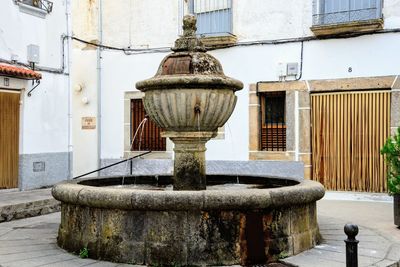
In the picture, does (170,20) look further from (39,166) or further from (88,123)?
(39,166)

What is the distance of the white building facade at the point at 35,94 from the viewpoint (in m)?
10.6

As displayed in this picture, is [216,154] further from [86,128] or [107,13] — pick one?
[107,13]

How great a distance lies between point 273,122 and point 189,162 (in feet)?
21.5

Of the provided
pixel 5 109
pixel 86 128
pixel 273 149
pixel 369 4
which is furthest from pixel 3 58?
pixel 369 4

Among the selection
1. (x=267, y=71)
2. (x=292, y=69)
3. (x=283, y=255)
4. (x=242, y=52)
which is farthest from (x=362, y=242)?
(x=242, y=52)

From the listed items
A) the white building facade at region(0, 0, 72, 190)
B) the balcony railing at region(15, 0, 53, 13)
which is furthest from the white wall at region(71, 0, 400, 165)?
the balcony railing at region(15, 0, 53, 13)

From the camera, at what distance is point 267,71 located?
40.0 feet

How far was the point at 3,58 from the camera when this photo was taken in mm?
10383

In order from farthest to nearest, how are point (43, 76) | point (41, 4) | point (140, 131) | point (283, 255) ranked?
point (140, 131) < point (43, 76) < point (41, 4) < point (283, 255)

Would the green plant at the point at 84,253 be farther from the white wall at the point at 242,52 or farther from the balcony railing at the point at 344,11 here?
the balcony railing at the point at 344,11

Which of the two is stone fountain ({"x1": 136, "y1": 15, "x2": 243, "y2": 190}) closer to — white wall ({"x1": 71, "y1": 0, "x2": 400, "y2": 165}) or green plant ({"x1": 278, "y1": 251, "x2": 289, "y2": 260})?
green plant ({"x1": 278, "y1": 251, "x2": 289, "y2": 260})

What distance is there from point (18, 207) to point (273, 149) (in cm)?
597

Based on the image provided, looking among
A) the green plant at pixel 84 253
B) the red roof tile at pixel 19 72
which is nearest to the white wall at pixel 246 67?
the red roof tile at pixel 19 72

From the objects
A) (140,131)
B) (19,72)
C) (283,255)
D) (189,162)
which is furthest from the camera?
(140,131)
